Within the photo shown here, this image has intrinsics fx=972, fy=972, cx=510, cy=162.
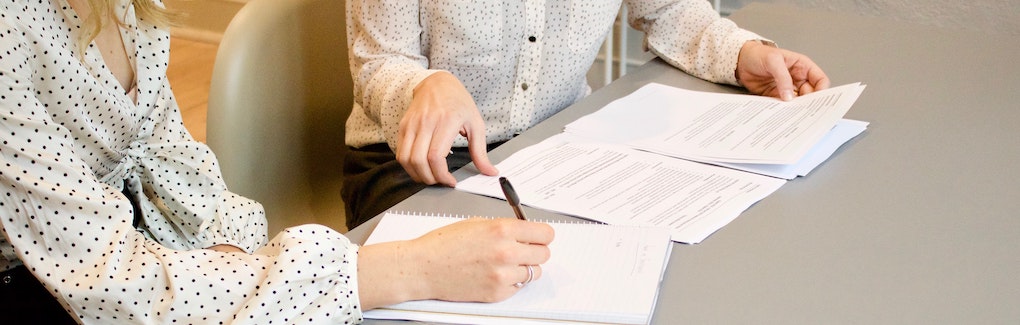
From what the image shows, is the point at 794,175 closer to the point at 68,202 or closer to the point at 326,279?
the point at 326,279

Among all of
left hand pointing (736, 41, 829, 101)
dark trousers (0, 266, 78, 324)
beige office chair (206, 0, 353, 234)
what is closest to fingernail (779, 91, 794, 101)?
left hand pointing (736, 41, 829, 101)

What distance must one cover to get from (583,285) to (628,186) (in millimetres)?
233

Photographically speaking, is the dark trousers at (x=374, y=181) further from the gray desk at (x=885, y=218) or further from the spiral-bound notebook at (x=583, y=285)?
the spiral-bound notebook at (x=583, y=285)

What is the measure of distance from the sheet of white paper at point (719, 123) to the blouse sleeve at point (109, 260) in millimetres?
457

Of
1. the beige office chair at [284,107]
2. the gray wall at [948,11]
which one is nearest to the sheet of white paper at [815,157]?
the beige office chair at [284,107]

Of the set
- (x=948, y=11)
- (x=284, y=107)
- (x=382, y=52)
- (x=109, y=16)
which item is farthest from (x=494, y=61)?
(x=948, y=11)

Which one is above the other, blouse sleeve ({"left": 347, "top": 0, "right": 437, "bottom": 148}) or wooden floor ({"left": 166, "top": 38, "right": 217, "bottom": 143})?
blouse sleeve ({"left": 347, "top": 0, "right": 437, "bottom": 148})

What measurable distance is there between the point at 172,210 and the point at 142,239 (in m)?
0.22

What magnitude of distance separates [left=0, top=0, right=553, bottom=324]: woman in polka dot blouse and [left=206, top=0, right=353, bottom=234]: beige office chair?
0.33 meters

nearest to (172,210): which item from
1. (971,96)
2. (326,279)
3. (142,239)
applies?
(142,239)

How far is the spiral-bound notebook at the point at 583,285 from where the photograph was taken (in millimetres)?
756

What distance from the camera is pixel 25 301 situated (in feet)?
2.88

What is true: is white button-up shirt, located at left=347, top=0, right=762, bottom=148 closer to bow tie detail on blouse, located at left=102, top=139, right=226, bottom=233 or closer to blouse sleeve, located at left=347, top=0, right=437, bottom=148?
blouse sleeve, located at left=347, top=0, right=437, bottom=148

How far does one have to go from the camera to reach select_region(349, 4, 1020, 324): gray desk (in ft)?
2.55
